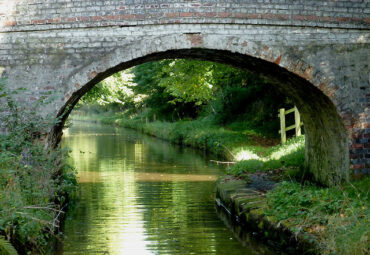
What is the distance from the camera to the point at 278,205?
7.51 meters

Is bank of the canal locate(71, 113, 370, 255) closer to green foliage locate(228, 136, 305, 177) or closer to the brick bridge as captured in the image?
green foliage locate(228, 136, 305, 177)

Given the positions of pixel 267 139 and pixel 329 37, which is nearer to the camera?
pixel 329 37

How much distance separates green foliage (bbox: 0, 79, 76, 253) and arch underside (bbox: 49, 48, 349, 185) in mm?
508

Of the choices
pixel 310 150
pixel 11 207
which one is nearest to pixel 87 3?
pixel 11 207

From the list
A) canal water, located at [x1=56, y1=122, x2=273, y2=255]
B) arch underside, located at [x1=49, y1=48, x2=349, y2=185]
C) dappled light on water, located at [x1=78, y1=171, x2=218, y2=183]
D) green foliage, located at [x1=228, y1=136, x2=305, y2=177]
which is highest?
arch underside, located at [x1=49, y1=48, x2=349, y2=185]

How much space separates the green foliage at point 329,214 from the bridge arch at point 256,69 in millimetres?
1184

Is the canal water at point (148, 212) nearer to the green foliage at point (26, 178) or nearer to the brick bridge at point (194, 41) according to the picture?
the green foliage at point (26, 178)

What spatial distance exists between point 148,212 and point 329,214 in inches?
163

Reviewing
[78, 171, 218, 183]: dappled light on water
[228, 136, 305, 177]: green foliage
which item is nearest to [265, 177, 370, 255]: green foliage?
[228, 136, 305, 177]: green foliage

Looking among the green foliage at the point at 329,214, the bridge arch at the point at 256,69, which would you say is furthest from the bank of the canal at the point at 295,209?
the bridge arch at the point at 256,69

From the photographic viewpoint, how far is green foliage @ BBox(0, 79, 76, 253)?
5.93 metres

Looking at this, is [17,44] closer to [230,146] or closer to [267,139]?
[230,146]

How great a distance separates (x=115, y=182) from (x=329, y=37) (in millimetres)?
7017

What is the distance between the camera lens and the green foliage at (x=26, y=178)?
5.93m
